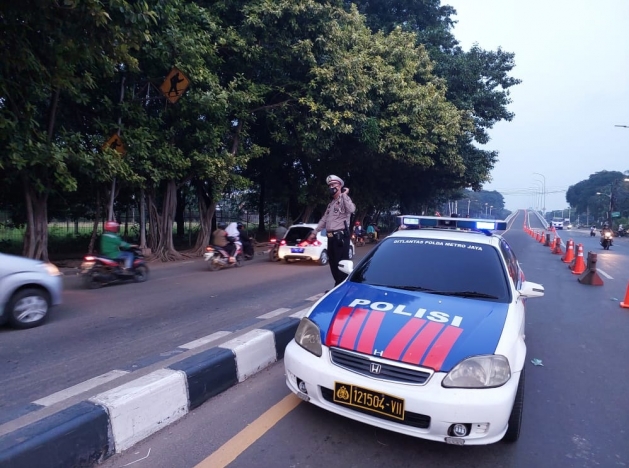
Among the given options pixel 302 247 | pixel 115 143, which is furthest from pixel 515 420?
pixel 302 247

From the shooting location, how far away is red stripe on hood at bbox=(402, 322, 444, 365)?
3058 millimetres

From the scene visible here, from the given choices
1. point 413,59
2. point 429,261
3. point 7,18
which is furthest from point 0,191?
point 413,59

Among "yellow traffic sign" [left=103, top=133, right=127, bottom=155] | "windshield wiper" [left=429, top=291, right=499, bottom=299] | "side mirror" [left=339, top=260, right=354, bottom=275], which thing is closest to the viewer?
"windshield wiper" [left=429, top=291, right=499, bottom=299]

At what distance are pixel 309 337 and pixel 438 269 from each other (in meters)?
1.52

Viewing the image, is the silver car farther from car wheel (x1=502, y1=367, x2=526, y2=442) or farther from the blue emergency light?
car wheel (x1=502, y1=367, x2=526, y2=442)

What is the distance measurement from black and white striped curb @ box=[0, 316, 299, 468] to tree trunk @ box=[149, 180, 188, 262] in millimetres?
10921

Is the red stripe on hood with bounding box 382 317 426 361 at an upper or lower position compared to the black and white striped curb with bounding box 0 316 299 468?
upper

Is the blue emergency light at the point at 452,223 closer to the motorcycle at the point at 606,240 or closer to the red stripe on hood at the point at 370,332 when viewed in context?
the red stripe on hood at the point at 370,332

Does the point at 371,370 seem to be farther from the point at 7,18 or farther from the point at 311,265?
the point at 311,265

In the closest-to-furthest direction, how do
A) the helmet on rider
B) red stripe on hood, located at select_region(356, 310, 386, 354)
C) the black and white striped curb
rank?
1. the black and white striped curb
2. red stripe on hood, located at select_region(356, 310, 386, 354)
3. the helmet on rider

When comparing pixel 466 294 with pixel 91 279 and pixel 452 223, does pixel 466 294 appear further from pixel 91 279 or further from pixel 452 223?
pixel 91 279

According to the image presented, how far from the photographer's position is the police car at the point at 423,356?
296cm

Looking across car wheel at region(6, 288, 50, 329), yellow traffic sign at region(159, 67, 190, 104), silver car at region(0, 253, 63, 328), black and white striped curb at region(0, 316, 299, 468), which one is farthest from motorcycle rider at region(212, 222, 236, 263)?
black and white striped curb at region(0, 316, 299, 468)

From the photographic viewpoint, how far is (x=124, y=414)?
3055 mm
